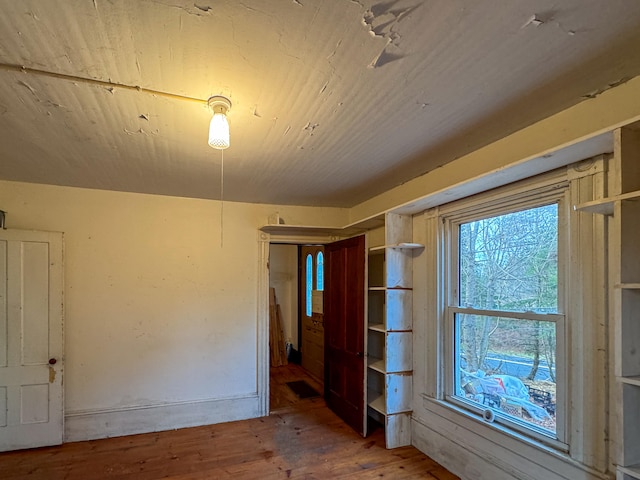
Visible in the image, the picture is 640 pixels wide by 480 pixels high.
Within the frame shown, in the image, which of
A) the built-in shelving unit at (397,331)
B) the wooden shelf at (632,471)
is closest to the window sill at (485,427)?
the built-in shelving unit at (397,331)

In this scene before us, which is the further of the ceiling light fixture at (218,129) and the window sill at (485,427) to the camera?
the window sill at (485,427)

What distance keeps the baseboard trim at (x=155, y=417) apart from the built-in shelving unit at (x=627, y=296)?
347cm

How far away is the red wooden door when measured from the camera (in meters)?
3.62

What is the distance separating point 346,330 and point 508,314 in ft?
5.82

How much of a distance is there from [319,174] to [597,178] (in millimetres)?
1966

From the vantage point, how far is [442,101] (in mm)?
1860

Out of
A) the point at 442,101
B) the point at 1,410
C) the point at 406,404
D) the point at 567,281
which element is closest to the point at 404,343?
the point at 406,404

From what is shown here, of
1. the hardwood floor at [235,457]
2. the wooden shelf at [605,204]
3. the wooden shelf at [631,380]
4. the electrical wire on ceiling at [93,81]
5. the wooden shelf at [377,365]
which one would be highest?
the electrical wire on ceiling at [93,81]

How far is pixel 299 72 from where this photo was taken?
162 centimetres

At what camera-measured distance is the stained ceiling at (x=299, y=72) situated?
126cm

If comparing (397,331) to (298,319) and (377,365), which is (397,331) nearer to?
(377,365)

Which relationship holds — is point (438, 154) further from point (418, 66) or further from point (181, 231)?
point (181, 231)

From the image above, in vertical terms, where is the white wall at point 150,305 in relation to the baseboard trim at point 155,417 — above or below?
above

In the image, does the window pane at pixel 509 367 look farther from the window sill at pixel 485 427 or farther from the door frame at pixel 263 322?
the door frame at pixel 263 322
